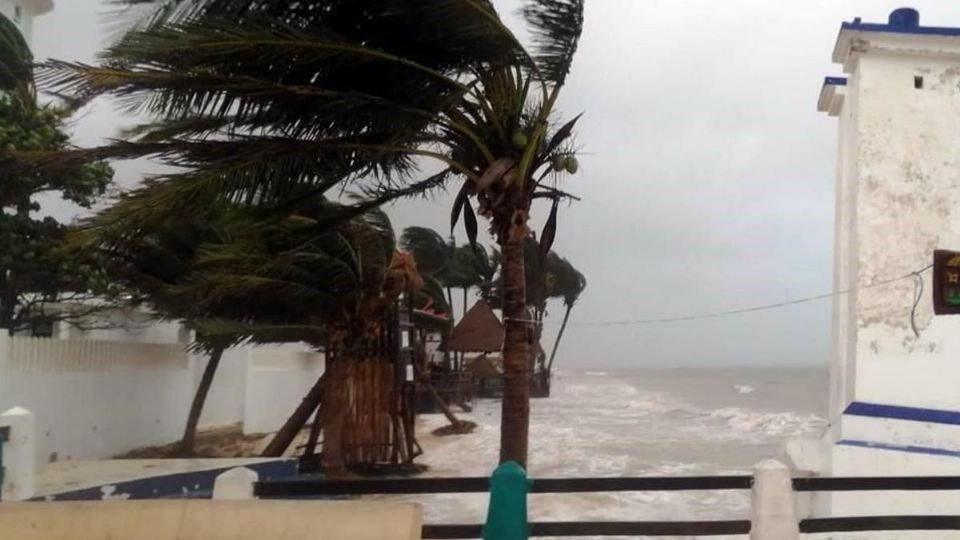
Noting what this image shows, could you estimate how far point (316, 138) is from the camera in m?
7.56

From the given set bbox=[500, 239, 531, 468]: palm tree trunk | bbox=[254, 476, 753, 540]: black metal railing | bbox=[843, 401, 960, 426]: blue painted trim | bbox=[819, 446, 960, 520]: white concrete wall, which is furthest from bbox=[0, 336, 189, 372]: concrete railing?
bbox=[843, 401, 960, 426]: blue painted trim

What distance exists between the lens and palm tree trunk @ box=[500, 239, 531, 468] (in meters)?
7.87

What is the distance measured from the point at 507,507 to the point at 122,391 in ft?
37.8

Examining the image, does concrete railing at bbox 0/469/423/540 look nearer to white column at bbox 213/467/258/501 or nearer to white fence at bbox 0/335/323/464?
white column at bbox 213/467/258/501

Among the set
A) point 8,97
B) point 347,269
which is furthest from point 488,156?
point 8,97

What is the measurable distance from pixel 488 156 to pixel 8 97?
368 inches

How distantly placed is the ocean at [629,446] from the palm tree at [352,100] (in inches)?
196

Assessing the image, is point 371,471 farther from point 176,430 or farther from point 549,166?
point 549,166

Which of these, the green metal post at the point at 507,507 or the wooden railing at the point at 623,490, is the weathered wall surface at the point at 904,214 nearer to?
the wooden railing at the point at 623,490

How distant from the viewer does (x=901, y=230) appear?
30.0 feet

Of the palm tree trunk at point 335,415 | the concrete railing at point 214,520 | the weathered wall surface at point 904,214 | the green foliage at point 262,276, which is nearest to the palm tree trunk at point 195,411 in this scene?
the green foliage at point 262,276

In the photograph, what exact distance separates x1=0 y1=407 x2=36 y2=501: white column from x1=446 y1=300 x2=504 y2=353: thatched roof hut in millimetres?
18727

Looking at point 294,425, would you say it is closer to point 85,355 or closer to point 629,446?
point 85,355

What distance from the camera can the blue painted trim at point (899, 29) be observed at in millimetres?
8969
